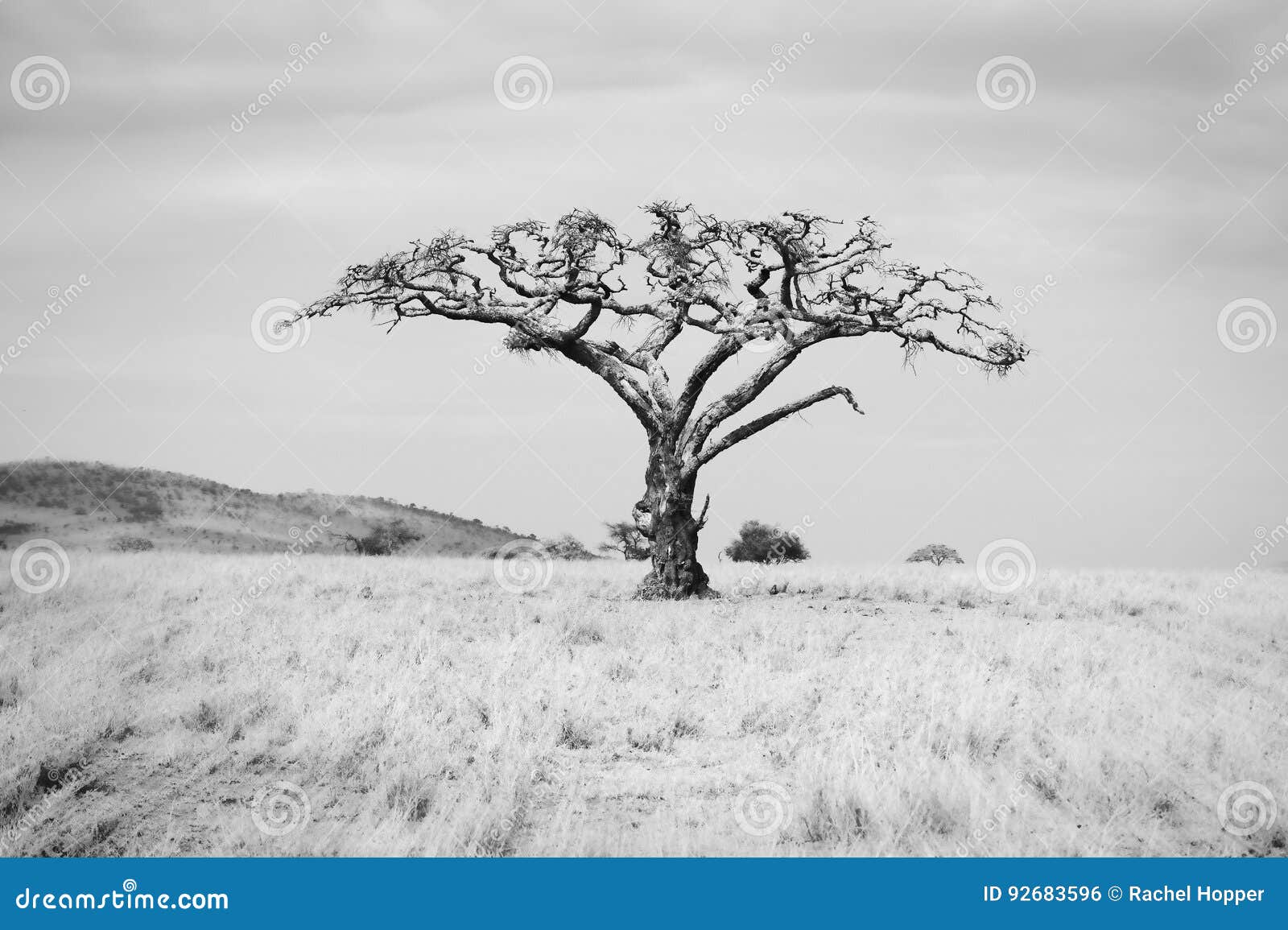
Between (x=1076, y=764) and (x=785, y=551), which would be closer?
(x=1076, y=764)

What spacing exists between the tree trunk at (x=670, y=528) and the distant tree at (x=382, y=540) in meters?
22.5

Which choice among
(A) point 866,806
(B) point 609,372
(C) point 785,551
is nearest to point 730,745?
(A) point 866,806

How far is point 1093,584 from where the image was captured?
77.5ft

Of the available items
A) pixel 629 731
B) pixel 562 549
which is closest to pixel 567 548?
pixel 562 549

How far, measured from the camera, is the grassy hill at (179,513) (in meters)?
48.1

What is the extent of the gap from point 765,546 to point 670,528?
23.8m

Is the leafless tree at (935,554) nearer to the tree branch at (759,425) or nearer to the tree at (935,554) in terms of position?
the tree at (935,554)

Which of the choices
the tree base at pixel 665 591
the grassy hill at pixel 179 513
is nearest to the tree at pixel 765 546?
the grassy hill at pixel 179 513

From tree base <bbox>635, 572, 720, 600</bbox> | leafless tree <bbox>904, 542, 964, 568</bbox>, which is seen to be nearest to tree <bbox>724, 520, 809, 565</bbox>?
leafless tree <bbox>904, 542, 964, 568</bbox>

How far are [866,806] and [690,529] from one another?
13888 mm

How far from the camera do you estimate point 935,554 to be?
141 feet

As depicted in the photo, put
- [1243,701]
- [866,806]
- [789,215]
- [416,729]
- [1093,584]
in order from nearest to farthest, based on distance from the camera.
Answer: [866,806] < [416,729] < [1243,701] < [789,215] < [1093,584]

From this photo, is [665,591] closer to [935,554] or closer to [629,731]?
[629,731]

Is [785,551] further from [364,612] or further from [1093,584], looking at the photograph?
[364,612]
